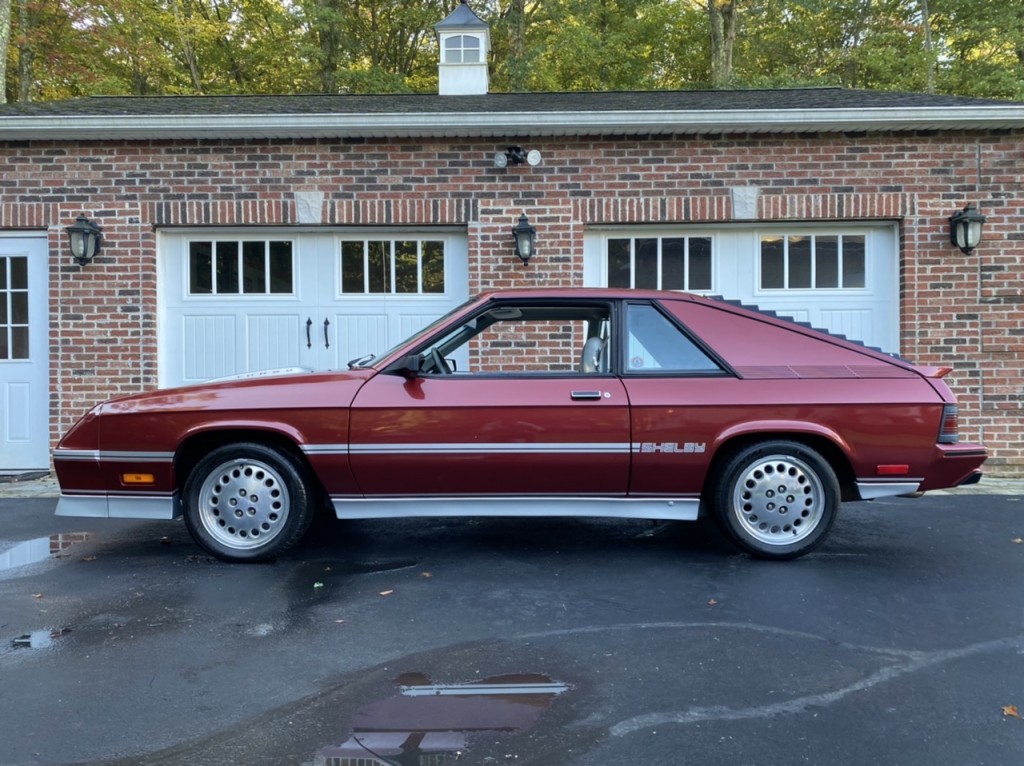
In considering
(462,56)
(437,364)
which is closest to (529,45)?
(462,56)

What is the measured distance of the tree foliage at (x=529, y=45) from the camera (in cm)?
1892

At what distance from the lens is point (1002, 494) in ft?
22.6

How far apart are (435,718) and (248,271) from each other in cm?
639

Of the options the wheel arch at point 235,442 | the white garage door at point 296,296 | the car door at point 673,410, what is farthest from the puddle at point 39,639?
the white garage door at point 296,296

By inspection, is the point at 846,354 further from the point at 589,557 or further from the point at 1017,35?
the point at 1017,35

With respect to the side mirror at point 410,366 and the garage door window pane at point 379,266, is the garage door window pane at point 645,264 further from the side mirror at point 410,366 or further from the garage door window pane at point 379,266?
the side mirror at point 410,366

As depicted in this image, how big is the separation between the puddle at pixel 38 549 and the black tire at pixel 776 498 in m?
4.07

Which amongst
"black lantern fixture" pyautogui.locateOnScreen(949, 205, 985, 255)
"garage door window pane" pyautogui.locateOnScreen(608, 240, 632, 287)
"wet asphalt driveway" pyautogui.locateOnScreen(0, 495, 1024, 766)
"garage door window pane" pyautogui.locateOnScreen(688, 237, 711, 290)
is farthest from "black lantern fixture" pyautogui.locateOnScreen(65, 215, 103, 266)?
"black lantern fixture" pyautogui.locateOnScreen(949, 205, 985, 255)

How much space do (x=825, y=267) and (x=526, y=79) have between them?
13.0 metres

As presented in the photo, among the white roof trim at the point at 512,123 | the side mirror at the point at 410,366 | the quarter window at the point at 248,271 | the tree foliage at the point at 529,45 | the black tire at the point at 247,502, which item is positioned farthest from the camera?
the tree foliage at the point at 529,45

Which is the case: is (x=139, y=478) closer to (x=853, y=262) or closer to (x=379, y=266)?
(x=379, y=266)

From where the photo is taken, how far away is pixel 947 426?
14.8 ft

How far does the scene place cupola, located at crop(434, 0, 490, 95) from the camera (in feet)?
37.0

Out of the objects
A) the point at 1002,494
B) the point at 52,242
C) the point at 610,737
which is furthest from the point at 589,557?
the point at 52,242
